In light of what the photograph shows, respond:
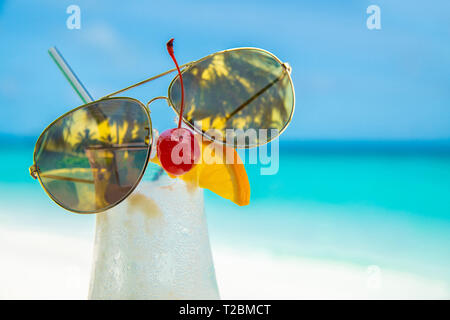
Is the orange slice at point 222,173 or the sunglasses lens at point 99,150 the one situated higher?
the sunglasses lens at point 99,150

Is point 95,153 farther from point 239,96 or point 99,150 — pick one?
→ point 239,96

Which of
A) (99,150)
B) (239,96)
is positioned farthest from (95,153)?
(239,96)

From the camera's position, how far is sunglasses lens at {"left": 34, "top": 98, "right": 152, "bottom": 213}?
0.36 m

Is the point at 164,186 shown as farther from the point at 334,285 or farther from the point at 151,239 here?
the point at 334,285

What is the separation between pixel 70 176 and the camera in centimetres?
37

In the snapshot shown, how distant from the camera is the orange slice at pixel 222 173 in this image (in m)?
0.40

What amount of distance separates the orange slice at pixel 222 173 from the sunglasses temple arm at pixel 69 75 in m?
0.11

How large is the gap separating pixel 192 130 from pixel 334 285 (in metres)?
0.45

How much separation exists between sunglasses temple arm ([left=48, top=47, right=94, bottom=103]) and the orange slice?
107 mm

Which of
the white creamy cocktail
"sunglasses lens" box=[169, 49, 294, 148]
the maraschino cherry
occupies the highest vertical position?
"sunglasses lens" box=[169, 49, 294, 148]
